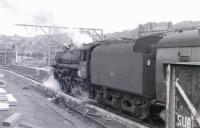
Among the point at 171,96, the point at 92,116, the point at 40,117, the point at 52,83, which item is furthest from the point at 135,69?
the point at 52,83

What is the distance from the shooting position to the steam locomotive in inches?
373

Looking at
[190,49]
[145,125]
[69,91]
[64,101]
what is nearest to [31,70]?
[69,91]

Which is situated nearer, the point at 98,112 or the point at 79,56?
the point at 98,112

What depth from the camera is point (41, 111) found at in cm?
1587

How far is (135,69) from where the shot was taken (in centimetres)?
1171

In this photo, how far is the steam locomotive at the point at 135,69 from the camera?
947 cm

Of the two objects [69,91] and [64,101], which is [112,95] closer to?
[64,101]

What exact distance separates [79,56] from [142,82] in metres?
8.29

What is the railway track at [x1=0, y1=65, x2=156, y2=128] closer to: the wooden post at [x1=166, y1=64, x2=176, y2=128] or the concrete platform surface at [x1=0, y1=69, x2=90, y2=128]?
the concrete platform surface at [x1=0, y1=69, x2=90, y2=128]

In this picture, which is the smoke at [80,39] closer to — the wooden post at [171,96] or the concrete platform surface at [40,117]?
the concrete platform surface at [40,117]

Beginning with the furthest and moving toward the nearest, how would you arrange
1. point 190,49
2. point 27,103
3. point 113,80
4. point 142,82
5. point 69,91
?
point 69,91 → point 27,103 → point 113,80 → point 142,82 → point 190,49

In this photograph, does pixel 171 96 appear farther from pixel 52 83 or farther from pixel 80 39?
pixel 52 83

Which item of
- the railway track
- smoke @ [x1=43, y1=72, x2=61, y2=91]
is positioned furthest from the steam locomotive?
smoke @ [x1=43, y1=72, x2=61, y2=91]

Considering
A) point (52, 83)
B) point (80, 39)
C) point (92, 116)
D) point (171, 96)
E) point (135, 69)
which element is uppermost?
point (80, 39)
